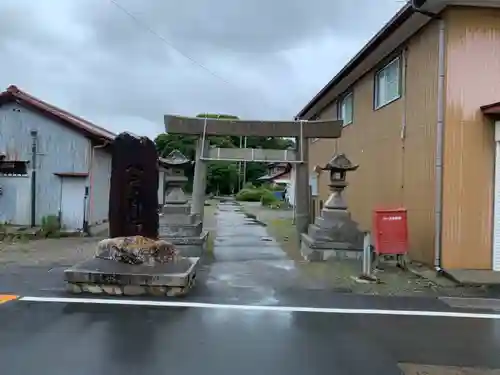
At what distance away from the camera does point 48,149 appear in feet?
56.7

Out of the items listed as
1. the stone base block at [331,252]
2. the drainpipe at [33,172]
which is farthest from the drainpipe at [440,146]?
the drainpipe at [33,172]

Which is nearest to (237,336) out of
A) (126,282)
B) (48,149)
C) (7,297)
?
(126,282)

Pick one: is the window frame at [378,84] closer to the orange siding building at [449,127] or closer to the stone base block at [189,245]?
the orange siding building at [449,127]

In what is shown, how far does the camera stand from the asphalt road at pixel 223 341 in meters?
5.09

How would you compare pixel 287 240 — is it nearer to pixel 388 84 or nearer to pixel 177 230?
pixel 177 230

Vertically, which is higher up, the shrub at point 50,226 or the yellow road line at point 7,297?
the shrub at point 50,226

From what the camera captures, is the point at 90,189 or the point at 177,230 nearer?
the point at 177,230

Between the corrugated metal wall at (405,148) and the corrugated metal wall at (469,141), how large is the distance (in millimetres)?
434

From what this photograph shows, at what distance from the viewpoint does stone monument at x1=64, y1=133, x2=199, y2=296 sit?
8.37 metres

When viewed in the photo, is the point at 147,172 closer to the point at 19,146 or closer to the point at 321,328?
the point at 321,328

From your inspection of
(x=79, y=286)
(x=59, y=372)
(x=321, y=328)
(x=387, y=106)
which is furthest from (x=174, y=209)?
(x=59, y=372)

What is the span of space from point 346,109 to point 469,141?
8.65m

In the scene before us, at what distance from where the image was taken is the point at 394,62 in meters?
13.3

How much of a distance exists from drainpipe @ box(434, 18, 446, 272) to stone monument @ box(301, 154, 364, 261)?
7.25 ft
